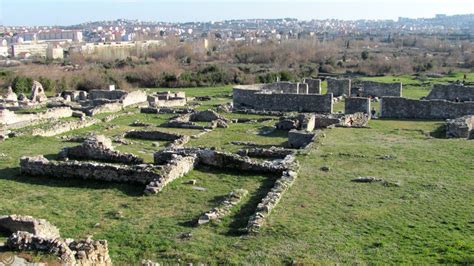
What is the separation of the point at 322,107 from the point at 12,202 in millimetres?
25645

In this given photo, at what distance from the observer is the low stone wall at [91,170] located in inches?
699

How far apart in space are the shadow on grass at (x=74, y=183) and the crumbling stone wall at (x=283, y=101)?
895 inches

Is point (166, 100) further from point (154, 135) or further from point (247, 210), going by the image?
point (247, 210)

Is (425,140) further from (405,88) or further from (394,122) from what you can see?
(405,88)

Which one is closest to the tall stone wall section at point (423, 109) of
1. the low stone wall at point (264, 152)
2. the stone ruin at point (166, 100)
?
the low stone wall at point (264, 152)

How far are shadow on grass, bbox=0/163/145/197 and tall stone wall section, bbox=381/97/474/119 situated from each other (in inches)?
884

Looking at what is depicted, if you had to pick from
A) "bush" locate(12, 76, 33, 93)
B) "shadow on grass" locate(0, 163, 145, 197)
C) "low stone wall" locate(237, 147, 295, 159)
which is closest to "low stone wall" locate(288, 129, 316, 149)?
"low stone wall" locate(237, 147, 295, 159)

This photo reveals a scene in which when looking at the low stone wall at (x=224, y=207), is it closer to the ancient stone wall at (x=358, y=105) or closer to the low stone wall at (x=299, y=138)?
the low stone wall at (x=299, y=138)

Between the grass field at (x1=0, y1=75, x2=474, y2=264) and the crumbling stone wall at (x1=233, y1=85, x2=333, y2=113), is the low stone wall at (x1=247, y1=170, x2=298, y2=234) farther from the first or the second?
the crumbling stone wall at (x1=233, y1=85, x2=333, y2=113)

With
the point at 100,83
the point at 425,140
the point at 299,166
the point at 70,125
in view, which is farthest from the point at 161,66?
the point at 299,166

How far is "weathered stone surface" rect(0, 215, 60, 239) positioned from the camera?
486 inches

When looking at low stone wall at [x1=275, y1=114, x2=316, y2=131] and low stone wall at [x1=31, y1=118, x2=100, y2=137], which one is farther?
low stone wall at [x1=275, y1=114, x2=316, y2=131]

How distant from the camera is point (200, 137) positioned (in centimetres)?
2848

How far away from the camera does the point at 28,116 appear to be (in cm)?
3325
